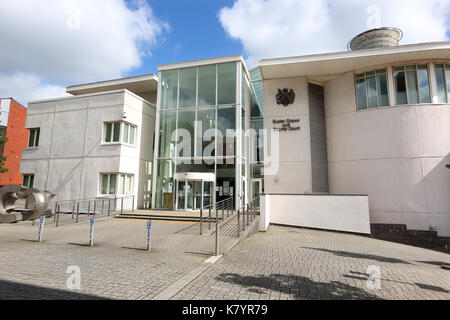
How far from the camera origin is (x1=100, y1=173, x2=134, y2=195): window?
1582 cm

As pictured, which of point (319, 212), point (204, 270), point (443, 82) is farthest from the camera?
point (443, 82)

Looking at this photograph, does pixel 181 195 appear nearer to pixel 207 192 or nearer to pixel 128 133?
pixel 207 192

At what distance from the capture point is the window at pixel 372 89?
1567cm

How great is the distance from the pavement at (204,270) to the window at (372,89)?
10184 mm

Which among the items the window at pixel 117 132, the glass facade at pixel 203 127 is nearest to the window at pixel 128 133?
the window at pixel 117 132

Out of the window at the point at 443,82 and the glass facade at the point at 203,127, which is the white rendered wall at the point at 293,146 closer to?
the glass facade at the point at 203,127

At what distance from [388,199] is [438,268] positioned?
8643 millimetres

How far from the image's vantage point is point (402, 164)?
48.0 feet

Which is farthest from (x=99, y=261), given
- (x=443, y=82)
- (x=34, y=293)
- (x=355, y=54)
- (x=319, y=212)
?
(x=443, y=82)

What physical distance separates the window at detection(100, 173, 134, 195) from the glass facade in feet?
6.59

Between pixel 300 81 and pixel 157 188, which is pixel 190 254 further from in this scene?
pixel 300 81

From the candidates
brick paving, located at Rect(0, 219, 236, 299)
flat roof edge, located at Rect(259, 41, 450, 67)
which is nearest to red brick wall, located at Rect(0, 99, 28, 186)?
brick paving, located at Rect(0, 219, 236, 299)

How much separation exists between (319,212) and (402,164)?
5.90m
